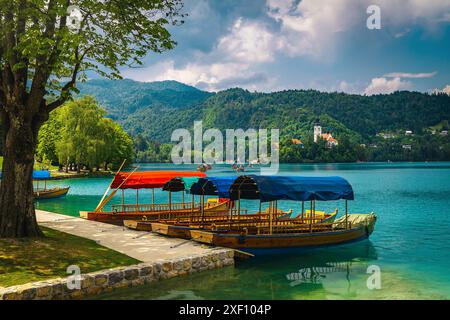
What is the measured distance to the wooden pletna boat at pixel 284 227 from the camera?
56.8ft

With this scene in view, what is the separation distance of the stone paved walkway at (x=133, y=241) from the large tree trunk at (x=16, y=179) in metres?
3.15

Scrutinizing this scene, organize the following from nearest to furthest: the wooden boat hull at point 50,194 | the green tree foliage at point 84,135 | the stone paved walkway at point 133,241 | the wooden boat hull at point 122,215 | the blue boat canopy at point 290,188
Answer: the stone paved walkway at point 133,241 → the blue boat canopy at point 290,188 → the wooden boat hull at point 122,215 → the wooden boat hull at point 50,194 → the green tree foliage at point 84,135

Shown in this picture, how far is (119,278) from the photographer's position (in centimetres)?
1241

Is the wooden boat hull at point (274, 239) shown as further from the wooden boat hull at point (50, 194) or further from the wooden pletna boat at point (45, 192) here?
the wooden boat hull at point (50, 194)

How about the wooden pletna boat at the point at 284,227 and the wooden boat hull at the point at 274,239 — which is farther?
the wooden pletna boat at the point at 284,227

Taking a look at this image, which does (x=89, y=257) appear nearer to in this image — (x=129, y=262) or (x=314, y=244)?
(x=129, y=262)

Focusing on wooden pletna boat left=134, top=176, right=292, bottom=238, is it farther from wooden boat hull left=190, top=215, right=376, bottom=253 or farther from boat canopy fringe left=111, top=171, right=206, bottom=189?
boat canopy fringe left=111, top=171, right=206, bottom=189

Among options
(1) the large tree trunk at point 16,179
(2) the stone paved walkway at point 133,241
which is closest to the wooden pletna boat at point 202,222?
(2) the stone paved walkway at point 133,241

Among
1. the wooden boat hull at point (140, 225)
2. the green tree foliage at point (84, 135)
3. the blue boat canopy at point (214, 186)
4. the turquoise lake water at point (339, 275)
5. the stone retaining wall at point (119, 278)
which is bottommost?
the turquoise lake water at point (339, 275)

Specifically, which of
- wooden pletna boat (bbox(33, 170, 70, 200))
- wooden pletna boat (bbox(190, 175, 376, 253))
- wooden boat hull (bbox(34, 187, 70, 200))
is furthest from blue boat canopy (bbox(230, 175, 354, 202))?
wooden boat hull (bbox(34, 187, 70, 200))

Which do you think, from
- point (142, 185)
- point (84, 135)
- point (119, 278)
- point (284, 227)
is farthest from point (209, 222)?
point (84, 135)

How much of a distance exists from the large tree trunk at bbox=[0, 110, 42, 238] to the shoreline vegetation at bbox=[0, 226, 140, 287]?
66 cm

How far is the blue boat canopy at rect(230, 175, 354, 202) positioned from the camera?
1781 centimetres
